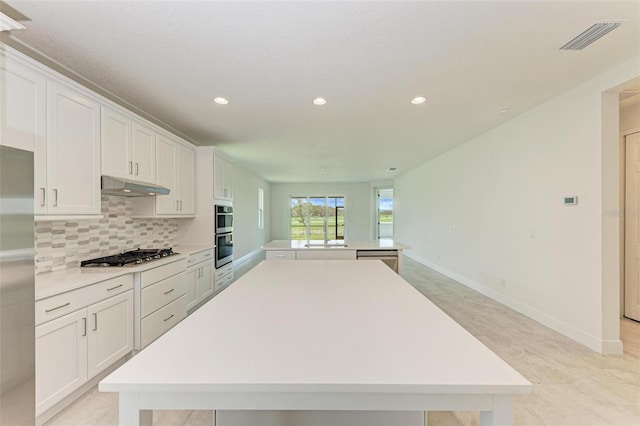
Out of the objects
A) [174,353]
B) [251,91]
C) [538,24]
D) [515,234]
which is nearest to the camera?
[174,353]

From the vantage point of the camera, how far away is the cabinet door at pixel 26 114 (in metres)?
1.67

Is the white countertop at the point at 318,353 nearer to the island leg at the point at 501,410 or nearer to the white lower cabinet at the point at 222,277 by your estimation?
the island leg at the point at 501,410

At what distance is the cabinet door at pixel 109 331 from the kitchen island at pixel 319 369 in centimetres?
142

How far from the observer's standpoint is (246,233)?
7.73 m

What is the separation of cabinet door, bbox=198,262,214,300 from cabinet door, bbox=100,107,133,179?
1.63 metres

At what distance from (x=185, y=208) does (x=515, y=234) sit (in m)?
4.54

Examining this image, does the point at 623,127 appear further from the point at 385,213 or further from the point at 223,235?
the point at 385,213

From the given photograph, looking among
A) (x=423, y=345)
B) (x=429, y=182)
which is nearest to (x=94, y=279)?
(x=423, y=345)

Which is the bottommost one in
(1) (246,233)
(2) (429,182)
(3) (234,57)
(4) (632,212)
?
(1) (246,233)

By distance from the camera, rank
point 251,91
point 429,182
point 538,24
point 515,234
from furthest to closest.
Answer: point 429,182, point 515,234, point 251,91, point 538,24

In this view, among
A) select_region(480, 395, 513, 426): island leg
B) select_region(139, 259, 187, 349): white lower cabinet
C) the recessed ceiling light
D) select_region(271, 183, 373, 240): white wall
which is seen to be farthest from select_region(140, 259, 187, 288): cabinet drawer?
select_region(271, 183, 373, 240): white wall

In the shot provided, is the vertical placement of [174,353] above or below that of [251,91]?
below

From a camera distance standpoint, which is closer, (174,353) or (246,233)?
(174,353)

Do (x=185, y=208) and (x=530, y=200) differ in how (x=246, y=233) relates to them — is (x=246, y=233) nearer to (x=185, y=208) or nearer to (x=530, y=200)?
(x=185, y=208)
